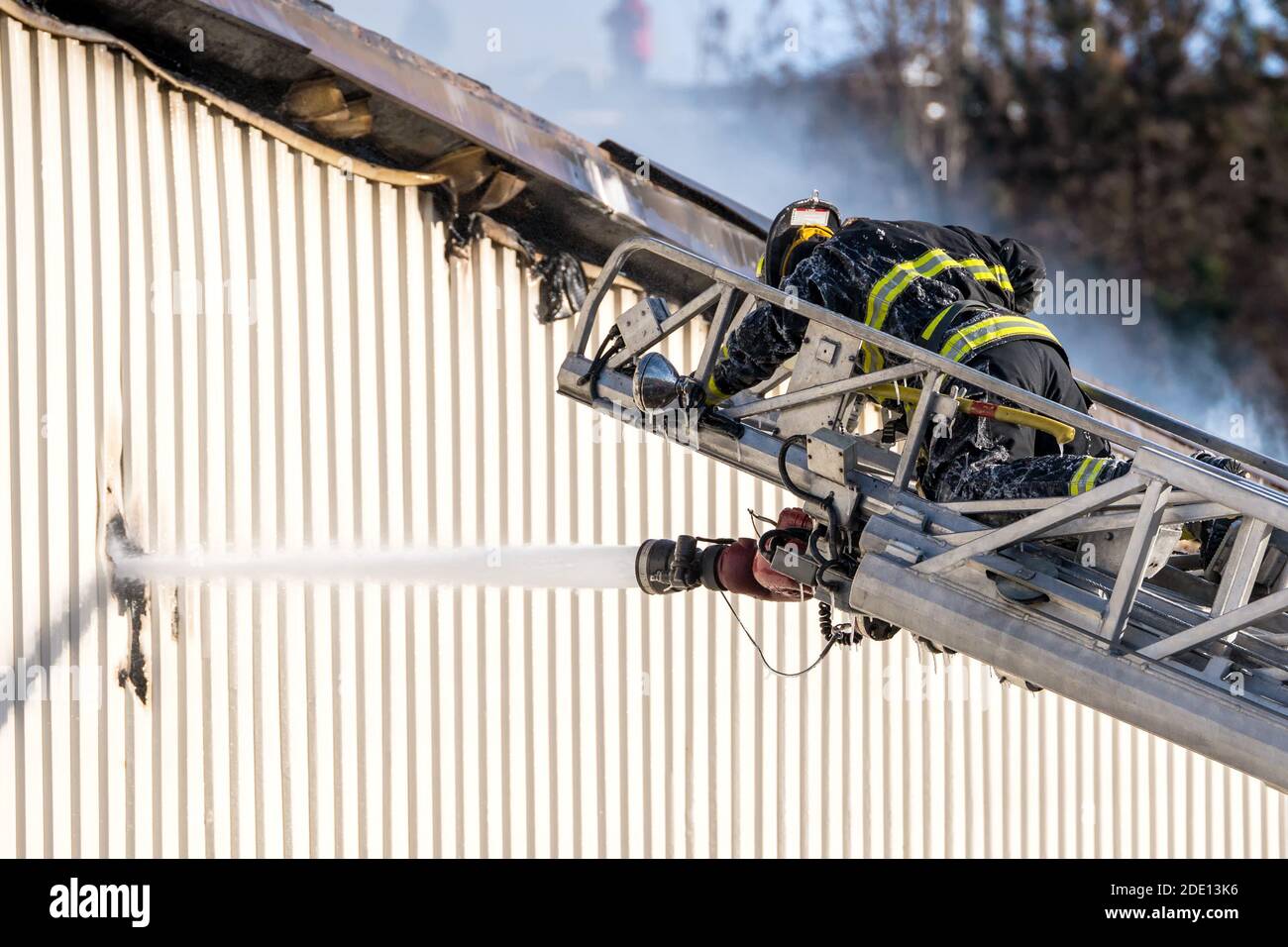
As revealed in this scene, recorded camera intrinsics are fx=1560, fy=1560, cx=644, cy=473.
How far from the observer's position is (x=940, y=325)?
5160mm

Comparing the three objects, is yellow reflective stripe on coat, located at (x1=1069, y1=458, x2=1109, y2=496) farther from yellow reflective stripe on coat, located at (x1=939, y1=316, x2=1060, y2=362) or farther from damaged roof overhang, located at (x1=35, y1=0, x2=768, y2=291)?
damaged roof overhang, located at (x1=35, y1=0, x2=768, y2=291)

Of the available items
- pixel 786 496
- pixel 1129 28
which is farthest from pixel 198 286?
pixel 1129 28

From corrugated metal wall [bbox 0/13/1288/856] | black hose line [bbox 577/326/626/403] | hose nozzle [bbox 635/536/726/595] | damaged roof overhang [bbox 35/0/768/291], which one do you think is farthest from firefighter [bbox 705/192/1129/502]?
corrugated metal wall [bbox 0/13/1288/856]

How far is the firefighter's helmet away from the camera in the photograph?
5.54 m

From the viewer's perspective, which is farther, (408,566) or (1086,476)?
(408,566)

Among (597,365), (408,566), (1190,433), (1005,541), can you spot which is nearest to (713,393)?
(597,365)

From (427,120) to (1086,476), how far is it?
3285 millimetres

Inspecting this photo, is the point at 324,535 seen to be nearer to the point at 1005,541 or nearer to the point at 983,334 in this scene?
the point at 983,334

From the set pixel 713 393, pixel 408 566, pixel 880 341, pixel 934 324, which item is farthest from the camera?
pixel 408 566

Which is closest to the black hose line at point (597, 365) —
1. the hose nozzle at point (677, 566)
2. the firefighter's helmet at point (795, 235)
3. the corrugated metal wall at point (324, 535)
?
the firefighter's helmet at point (795, 235)

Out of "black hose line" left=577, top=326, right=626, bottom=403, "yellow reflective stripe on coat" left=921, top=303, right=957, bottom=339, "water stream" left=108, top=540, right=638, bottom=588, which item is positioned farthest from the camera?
"water stream" left=108, top=540, right=638, bottom=588

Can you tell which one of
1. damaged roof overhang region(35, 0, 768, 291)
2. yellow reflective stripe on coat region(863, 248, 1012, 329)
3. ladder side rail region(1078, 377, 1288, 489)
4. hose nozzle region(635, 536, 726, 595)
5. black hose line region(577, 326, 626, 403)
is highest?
damaged roof overhang region(35, 0, 768, 291)

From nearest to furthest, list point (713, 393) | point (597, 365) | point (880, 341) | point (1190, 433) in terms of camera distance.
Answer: point (880, 341)
point (713, 393)
point (597, 365)
point (1190, 433)
